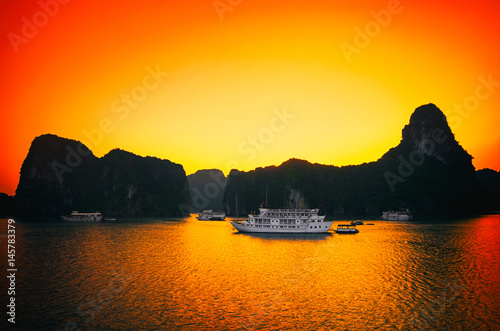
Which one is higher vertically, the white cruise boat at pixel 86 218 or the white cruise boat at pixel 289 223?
the white cruise boat at pixel 289 223

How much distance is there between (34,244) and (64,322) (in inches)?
2219

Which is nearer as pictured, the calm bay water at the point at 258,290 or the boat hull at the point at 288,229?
the calm bay water at the point at 258,290

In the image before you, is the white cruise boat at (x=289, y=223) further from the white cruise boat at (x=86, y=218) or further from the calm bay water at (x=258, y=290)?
the white cruise boat at (x=86, y=218)

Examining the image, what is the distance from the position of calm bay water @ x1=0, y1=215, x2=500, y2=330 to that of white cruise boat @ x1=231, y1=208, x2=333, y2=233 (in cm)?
3275

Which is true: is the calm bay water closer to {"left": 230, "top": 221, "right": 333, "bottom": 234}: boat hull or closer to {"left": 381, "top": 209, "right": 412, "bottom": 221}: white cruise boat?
{"left": 230, "top": 221, "right": 333, "bottom": 234}: boat hull

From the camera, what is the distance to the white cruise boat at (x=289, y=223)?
9194 cm

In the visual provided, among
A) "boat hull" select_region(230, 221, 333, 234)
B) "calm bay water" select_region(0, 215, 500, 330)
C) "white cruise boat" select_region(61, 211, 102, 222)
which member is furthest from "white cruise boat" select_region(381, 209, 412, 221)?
"white cruise boat" select_region(61, 211, 102, 222)

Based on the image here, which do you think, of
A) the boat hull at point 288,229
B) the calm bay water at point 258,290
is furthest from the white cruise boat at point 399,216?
the calm bay water at point 258,290

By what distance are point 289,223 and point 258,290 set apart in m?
59.4

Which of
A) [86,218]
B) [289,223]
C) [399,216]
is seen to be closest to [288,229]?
[289,223]

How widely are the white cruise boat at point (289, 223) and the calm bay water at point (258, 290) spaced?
32754mm

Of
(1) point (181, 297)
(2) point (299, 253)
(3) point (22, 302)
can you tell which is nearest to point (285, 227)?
(2) point (299, 253)

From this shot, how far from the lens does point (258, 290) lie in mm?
33969

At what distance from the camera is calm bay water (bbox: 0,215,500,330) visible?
25.0 m
